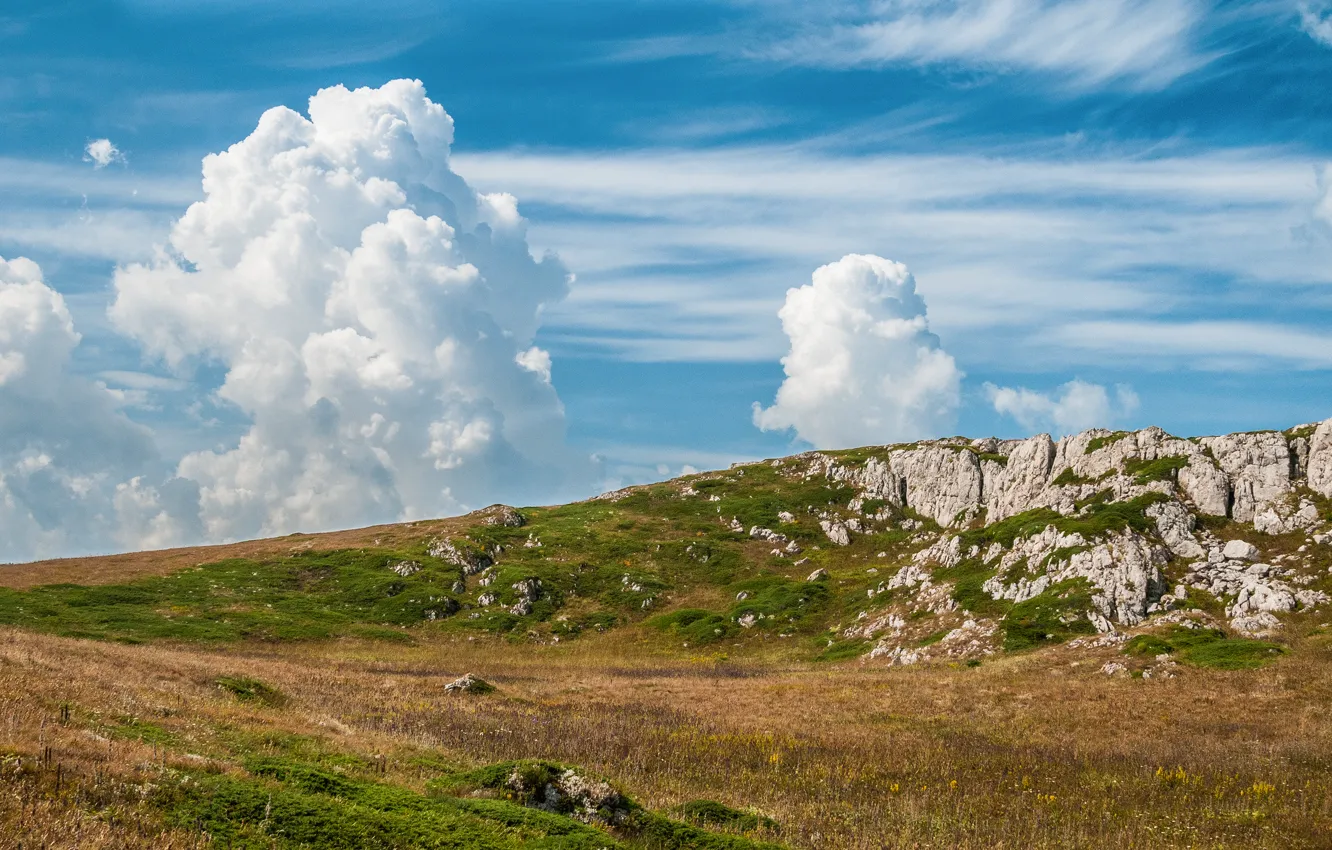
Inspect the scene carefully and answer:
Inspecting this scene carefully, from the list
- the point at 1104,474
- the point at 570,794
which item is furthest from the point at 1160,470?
the point at 570,794

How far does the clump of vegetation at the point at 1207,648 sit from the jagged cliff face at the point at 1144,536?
13.3ft

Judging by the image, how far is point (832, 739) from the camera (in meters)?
33.7

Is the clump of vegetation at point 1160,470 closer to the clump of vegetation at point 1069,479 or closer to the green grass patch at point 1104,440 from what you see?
the clump of vegetation at point 1069,479

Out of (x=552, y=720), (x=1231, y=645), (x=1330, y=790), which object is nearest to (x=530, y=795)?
(x=552, y=720)

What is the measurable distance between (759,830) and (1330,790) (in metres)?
19.8

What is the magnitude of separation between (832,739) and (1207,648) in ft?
117

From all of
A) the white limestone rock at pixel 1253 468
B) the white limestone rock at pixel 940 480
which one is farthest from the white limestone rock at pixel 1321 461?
the white limestone rock at pixel 940 480

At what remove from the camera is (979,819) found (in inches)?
848

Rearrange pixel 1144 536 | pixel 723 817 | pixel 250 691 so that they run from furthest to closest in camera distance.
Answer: pixel 1144 536 < pixel 250 691 < pixel 723 817

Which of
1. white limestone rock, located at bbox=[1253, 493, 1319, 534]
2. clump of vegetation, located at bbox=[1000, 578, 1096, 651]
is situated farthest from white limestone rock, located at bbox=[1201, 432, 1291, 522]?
clump of vegetation, located at bbox=[1000, 578, 1096, 651]

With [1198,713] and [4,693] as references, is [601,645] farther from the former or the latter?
[4,693]

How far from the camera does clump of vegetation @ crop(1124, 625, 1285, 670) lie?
49.3 meters

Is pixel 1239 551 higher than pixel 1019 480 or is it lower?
lower

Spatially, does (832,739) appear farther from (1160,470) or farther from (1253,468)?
(1253,468)
